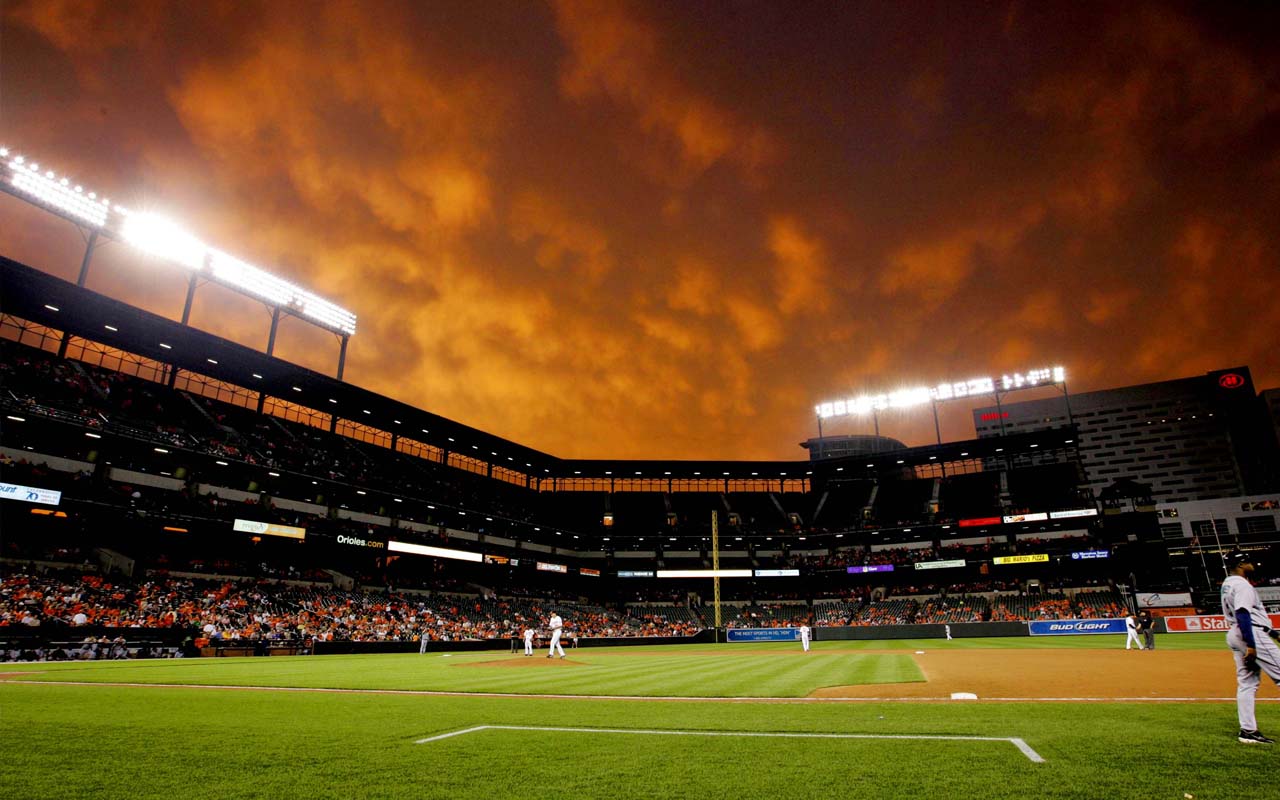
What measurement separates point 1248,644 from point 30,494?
4412cm

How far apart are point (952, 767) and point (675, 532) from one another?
68061mm

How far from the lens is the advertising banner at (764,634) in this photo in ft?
170

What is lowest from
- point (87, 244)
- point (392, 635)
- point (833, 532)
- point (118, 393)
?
point (392, 635)

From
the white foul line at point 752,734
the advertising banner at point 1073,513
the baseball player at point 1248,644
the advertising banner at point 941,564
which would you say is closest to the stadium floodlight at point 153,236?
the white foul line at point 752,734

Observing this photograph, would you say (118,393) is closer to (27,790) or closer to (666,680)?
(666,680)

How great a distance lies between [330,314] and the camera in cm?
4722

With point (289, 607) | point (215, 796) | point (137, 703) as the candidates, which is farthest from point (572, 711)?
point (289, 607)

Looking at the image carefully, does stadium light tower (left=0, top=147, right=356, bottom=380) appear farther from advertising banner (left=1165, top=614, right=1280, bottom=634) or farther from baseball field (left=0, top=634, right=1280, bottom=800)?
advertising banner (left=1165, top=614, right=1280, bottom=634)

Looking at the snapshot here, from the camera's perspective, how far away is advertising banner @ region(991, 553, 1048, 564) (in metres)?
59.3

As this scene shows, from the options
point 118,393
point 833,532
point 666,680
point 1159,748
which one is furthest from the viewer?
point 833,532

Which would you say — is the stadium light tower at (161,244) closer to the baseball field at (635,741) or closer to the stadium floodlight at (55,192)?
the stadium floodlight at (55,192)

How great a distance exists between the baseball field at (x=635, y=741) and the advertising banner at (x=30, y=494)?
906 inches

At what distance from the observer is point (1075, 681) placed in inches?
559

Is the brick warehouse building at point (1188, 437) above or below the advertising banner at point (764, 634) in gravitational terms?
above
